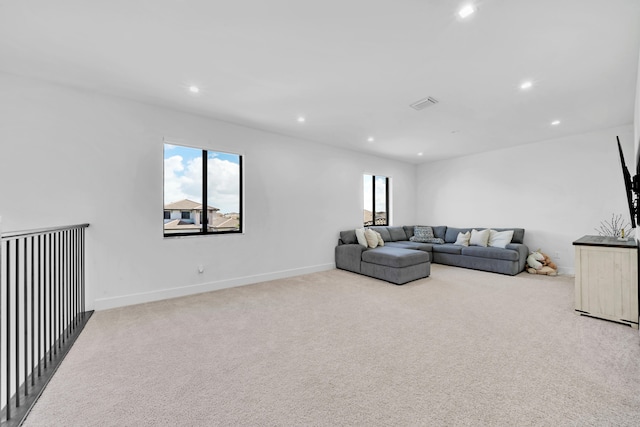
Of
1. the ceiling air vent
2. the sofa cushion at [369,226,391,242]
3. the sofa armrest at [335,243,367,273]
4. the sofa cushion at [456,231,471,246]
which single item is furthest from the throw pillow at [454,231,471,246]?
the ceiling air vent

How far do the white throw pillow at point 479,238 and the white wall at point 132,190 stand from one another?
337 centimetres

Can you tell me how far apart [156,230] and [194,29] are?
249 centimetres

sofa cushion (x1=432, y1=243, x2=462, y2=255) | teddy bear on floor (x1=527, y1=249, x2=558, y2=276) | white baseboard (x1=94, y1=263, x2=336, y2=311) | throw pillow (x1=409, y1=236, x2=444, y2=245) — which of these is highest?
throw pillow (x1=409, y1=236, x2=444, y2=245)

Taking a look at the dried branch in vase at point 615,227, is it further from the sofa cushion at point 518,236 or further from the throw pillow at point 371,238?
the throw pillow at point 371,238

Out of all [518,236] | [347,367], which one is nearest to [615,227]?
[518,236]

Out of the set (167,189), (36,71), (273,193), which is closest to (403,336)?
(273,193)

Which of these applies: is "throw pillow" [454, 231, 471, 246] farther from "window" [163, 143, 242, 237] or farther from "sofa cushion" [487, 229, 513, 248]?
"window" [163, 143, 242, 237]

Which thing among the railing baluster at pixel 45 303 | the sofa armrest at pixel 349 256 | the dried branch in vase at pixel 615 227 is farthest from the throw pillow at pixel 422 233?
the railing baluster at pixel 45 303

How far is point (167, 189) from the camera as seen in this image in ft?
12.1

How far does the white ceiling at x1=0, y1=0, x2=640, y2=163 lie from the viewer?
1.89 metres

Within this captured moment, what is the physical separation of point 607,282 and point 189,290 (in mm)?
4963

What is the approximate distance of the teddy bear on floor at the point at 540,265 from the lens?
4.75m

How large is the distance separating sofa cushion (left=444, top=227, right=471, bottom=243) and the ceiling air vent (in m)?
3.64

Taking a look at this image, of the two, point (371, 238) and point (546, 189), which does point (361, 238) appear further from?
point (546, 189)
